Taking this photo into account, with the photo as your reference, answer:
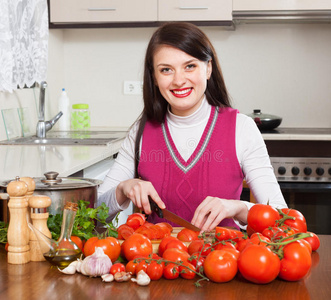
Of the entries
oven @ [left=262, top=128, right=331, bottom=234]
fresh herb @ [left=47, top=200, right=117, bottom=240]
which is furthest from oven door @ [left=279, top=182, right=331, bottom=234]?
fresh herb @ [left=47, top=200, right=117, bottom=240]

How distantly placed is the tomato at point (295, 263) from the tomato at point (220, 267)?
0.28 feet

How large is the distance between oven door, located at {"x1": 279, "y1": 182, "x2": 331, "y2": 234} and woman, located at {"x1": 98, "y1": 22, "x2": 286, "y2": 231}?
1.31 metres

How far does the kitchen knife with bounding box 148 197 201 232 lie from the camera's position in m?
1.25

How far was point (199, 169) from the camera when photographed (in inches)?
67.3

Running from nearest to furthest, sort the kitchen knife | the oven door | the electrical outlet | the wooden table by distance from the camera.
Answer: the wooden table
the kitchen knife
the oven door
the electrical outlet

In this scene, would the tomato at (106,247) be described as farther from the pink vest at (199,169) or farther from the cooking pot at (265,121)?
the cooking pot at (265,121)

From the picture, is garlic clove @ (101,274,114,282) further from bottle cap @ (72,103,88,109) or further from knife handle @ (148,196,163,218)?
bottle cap @ (72,103,88,109)

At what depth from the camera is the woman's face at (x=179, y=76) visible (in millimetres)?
1602

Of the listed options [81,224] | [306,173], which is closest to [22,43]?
[306,173]

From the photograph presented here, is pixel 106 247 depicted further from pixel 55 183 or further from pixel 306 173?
pixel 306 173

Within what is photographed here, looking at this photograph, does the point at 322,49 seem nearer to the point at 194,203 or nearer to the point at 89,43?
the point at 89,43

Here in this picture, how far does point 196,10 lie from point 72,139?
1065 mm

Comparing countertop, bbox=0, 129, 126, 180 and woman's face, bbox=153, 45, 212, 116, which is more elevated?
woman's face, bbox=153, 45, 212, 116

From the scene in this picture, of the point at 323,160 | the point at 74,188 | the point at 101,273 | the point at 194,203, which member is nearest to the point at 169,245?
the point at 101,273
